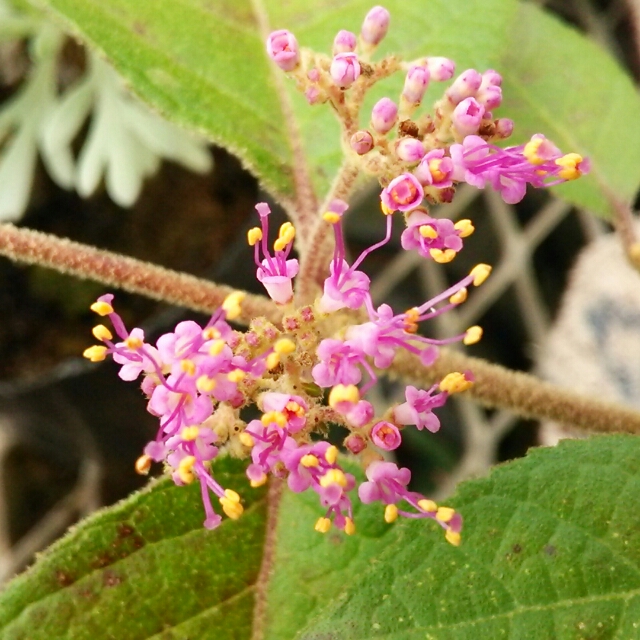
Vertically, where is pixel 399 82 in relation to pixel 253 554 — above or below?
above

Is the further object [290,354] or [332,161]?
[332,161]

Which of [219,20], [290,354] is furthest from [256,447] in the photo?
[219,20]

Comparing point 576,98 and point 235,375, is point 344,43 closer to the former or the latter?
point 235,375

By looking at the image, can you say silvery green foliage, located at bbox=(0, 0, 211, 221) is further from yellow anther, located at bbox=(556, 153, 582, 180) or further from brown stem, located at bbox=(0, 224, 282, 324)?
yellow anther, located at bbox=(556, 153, 582, 180)

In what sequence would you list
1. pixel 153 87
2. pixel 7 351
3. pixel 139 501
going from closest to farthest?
pixel 139 501
pixel 153 87
pixel 7 351

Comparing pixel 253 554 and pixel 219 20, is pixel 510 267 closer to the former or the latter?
pixel 219 20

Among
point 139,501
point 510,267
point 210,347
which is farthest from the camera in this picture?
point 510,267

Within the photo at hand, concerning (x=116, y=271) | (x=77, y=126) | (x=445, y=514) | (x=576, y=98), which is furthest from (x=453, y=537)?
(x=77, y=126)
